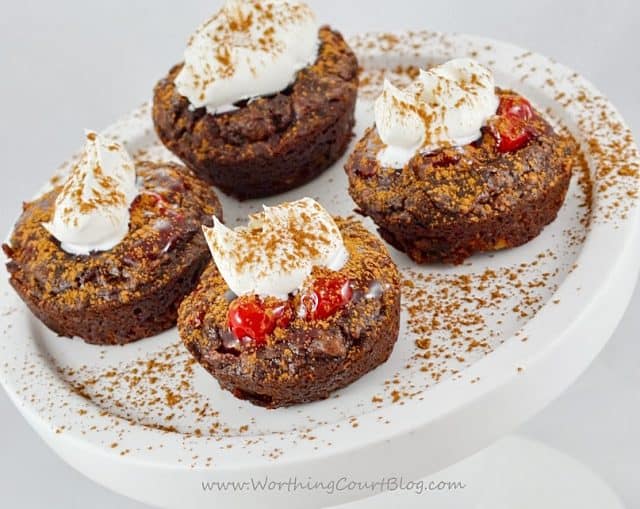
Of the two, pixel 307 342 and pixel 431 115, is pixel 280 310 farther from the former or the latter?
pixel 431 115

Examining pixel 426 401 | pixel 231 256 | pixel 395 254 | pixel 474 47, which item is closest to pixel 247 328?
pixel 231 256

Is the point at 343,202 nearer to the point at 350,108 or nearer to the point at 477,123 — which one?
the point at 350,108

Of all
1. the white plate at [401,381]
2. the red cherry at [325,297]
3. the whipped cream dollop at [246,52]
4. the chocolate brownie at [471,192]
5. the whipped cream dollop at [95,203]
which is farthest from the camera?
the whipped cream dollop at [246,52]

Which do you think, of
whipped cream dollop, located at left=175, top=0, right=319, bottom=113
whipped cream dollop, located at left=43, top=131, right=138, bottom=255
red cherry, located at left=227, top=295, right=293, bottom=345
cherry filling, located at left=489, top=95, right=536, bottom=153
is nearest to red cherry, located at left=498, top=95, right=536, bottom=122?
cherry filling, located at left=489, top=95, right=536, bottom=153

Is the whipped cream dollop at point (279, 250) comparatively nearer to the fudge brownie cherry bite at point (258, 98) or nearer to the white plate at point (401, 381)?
the white plate at point (401, 381)

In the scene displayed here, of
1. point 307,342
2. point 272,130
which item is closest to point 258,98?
point 272,130

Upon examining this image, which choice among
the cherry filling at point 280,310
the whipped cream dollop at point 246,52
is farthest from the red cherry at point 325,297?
the whipped cream dollop at point 246,52
